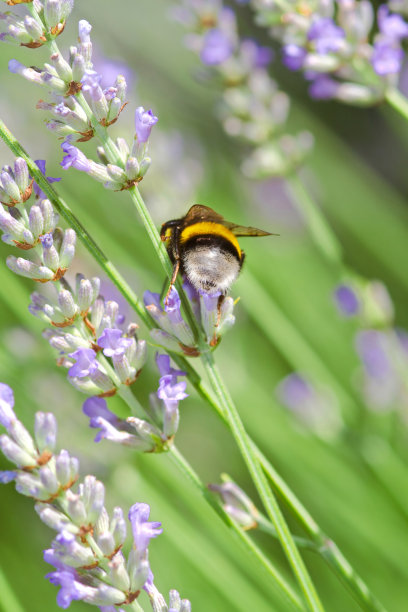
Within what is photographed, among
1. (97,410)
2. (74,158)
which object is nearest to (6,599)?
(97,410)

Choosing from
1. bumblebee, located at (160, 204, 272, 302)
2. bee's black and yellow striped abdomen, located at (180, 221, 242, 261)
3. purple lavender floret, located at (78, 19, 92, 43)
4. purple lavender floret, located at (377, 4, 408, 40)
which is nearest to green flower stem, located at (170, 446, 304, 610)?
bumblebee, located at (160, 204, 272, 302)

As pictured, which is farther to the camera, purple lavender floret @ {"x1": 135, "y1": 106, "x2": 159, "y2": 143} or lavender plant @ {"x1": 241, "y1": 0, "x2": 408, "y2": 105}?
lavender plant @ {"x1": 241, "y1": 0, "x2": 408, "y2": 105}

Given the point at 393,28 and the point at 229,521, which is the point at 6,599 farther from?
the point at 393,28

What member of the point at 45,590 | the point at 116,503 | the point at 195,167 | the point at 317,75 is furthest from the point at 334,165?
the point at 45,590

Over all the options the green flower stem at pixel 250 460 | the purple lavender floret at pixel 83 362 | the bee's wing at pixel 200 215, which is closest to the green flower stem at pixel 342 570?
the green flower stem at pixel 250 460

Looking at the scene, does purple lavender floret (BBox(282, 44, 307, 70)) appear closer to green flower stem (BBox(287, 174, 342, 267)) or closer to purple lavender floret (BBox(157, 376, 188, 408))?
green flower stem (BBox(287, 174, 342, 267))

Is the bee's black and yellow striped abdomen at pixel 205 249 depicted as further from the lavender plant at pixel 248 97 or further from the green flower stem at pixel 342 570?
the lavender plant at pixel 248 97
